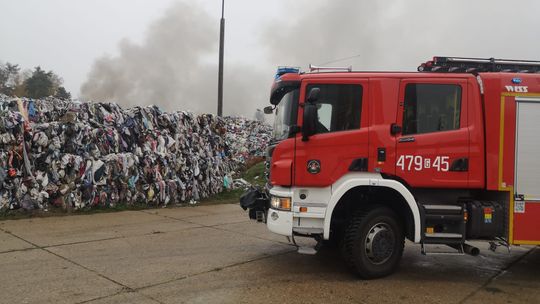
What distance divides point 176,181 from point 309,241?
489cm

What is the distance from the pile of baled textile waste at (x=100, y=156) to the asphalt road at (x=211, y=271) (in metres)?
1.29

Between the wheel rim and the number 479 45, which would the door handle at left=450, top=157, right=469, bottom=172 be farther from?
the wheel rim

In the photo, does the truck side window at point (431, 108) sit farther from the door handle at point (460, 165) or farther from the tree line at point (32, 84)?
the tree line at point (32, 84)

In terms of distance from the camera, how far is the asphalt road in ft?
16.3

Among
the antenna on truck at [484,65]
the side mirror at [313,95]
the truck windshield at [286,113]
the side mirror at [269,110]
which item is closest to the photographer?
the side mirror at [313,95]

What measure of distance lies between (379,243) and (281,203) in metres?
1.27

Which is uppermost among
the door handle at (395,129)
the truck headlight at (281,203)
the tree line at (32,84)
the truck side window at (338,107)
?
the tree line at (32,84)

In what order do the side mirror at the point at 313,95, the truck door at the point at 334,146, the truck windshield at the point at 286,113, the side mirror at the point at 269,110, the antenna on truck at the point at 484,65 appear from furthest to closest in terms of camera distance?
the side mirror at the point at 269,110 < the antenna on truck at the point at 484,65 < the truck windshield at the point at 286,113 < the truck door at the point at 334,146 < the side mirror at the point at 313,95

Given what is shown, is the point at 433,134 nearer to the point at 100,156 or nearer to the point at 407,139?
the point at 407,139

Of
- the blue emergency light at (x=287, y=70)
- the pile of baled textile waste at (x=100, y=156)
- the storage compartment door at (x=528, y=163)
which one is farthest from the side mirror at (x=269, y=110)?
the pile of baled textile waste at (x=100, y=156)

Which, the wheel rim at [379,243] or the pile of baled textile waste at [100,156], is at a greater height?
the pile of baled textile waste at [100,156]

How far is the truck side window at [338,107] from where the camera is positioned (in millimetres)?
5594

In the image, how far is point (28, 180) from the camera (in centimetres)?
938

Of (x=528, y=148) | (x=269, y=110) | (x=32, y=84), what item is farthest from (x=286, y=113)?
(x=32, y=84)
